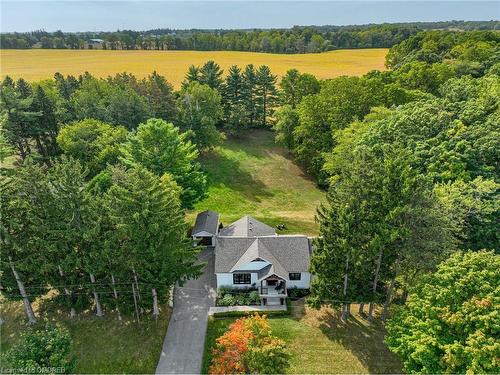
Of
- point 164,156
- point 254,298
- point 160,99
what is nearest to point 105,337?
point 254,298

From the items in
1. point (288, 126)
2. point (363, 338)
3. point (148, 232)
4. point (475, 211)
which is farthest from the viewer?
point (288, 126)

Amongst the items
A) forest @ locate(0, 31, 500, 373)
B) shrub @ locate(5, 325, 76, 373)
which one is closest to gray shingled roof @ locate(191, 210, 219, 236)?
forest @ locate(0, 31, 500, 373)

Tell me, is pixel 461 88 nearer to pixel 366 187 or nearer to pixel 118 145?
pixel 366 187

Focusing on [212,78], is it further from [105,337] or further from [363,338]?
[363,338]

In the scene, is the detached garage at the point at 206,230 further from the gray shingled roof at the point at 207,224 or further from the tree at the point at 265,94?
the tree at the point at 265,94

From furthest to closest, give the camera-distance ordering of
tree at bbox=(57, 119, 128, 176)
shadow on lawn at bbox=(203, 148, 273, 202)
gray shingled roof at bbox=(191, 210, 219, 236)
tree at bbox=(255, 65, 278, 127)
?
tree at bbox=(255, 65, 278, 127)
shadow on lawn at bbox=(203, 148, 273, 202)
tree at bbox=(57, 119, 128, 176)
gray shingled roof at bbox=(191, 210, 219, 236)

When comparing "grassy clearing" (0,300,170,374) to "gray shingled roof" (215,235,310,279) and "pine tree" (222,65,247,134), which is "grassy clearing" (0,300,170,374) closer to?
"gray shingled roof" (215,235,310,279)
